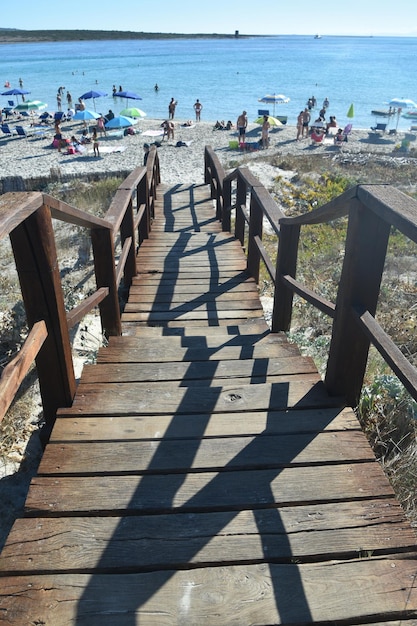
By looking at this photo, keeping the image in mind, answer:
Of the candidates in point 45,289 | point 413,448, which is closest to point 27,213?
point 45,289

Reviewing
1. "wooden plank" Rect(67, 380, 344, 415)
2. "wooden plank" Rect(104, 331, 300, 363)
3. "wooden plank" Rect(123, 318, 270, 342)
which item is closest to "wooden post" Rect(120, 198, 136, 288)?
"wooden plank" Rect(123, 318, 270, 342)

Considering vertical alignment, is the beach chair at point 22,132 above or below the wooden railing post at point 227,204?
below

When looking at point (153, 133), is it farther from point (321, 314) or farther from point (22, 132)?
point (321, 314)

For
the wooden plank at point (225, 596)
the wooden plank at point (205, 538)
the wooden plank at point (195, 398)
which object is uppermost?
the wooden plank at point (225, 596)

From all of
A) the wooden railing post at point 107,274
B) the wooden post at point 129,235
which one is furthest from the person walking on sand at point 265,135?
the wooden railing post at point 107,274

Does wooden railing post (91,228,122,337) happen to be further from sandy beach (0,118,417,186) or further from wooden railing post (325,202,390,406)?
sandy beach (0,118,417,186)

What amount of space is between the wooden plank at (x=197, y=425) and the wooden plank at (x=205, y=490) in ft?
0.79

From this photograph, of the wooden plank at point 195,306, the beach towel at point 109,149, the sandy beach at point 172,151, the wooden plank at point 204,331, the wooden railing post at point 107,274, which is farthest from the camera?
the beach towel at point 109,149

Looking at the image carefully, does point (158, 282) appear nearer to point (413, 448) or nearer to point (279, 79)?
Result: point (413, 448)

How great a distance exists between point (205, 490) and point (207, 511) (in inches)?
3.9

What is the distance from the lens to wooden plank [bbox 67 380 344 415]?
2365mm

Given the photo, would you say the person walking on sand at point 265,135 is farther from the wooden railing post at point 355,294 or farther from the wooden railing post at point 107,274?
the wooden railing post at point 355,294

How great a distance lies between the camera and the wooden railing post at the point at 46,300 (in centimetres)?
199

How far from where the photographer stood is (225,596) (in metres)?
1.50
